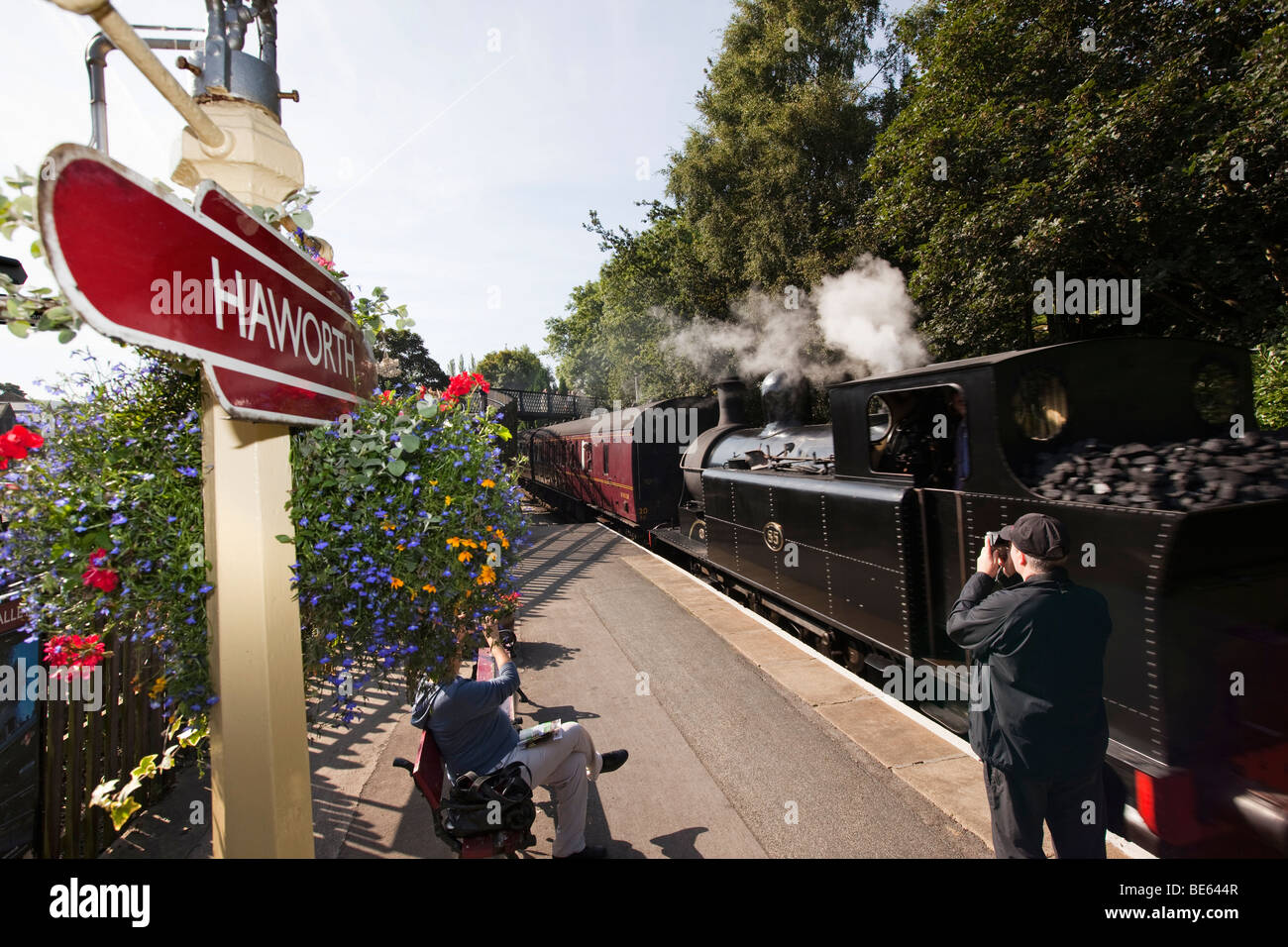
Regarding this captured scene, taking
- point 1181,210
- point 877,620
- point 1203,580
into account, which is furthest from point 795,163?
point 1203,580

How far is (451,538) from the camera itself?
1945 millimetres

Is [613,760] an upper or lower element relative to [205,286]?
lower

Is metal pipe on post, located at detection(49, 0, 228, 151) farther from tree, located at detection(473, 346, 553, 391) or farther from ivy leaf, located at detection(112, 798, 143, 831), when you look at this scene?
tree, located at detection(473, 346, 553, 391)

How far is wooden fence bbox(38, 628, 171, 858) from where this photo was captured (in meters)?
3.08

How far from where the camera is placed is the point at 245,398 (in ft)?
4.24

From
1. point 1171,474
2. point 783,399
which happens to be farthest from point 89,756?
point 783,399

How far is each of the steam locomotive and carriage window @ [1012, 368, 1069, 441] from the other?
0.04 feet

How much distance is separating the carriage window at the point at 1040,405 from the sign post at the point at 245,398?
3989 mm

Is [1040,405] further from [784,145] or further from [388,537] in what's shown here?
[784,145]

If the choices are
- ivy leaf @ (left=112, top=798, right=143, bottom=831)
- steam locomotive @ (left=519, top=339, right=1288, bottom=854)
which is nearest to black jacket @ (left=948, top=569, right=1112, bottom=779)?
steam locomotive @ (left=519, top=339, right=1288, bottom=854)

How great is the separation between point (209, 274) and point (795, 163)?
20586 millimetres

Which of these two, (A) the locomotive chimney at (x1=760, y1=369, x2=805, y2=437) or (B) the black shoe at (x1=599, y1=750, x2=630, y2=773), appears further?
(A) the locomotive chimney at (x1=760, y1=369, x2=805, y2=437)

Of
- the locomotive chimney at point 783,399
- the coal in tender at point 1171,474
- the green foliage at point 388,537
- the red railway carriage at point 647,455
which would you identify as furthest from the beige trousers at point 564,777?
the red railway carriage at point 647,455

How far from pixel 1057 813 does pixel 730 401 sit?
30.5ft
